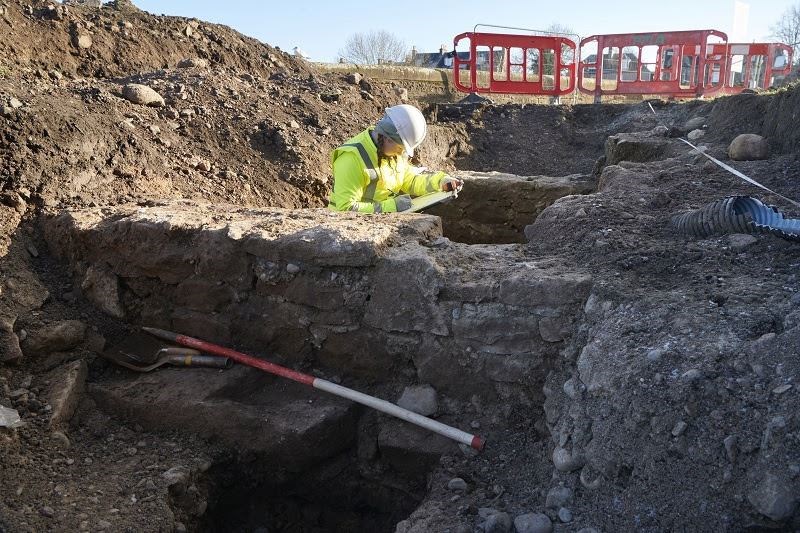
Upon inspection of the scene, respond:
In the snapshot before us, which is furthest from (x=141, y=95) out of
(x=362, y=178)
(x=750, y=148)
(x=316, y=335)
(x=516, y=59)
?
(x=516, y=59)

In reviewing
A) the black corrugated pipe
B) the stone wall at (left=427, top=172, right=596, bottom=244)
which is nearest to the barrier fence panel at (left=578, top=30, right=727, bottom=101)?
the stone wall at (left=427, top=172, right=596, bottom=244)

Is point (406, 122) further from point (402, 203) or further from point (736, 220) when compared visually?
point (736, 220)

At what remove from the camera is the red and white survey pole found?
271cm

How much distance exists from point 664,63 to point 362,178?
903 centimetres

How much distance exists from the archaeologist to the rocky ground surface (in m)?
0.99

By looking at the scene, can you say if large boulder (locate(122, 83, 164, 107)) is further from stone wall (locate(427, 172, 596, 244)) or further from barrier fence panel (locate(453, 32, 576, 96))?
barrier fence panel (locate(453, 32, 576, 96))

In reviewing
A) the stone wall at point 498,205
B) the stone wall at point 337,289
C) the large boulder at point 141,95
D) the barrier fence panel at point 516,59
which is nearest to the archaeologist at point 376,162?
the stone wall at point 337,289

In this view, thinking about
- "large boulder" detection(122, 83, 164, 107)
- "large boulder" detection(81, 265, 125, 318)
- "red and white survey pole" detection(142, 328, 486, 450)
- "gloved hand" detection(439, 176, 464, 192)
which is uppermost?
"large boulder" detection(122, 83, 164, 107)

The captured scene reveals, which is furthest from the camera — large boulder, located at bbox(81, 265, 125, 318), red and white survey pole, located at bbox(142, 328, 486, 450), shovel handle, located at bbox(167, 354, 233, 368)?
large boulder, located at bbox(81, 265, 125, 318)

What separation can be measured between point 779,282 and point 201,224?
9.10ft

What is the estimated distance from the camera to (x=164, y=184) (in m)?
4.56

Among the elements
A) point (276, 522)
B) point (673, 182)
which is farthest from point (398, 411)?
point (673, 182)

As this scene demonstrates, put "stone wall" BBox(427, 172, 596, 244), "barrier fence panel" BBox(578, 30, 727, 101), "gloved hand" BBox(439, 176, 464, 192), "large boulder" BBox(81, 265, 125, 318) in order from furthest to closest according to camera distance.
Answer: "barrier fence panel" BBox(578, 30, 727, 101) < "stone wall" BBox(427, 172, 596, 244) < "gloved hand" BBox(439, 176, 464, 192) < "large boulder" BBox(81, 265, 125, 318)

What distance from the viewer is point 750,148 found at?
4.57 metres
